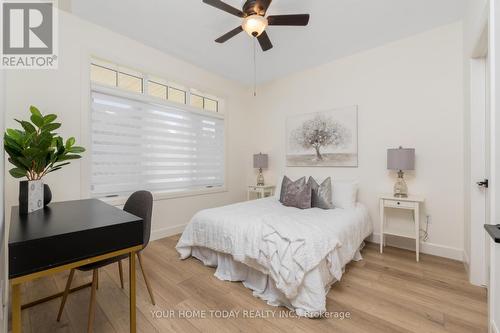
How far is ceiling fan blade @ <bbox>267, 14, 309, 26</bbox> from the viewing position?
195 centimetres

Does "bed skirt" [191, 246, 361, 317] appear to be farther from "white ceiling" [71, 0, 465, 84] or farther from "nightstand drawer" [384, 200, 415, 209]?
"white ceiling" [71, 0, 465, 84]

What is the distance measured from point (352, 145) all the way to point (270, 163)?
1.57 metres

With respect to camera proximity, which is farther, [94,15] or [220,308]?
[94,15]

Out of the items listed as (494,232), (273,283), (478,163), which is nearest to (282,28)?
(478,163)

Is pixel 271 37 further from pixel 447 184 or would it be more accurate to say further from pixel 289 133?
pixel 447 184

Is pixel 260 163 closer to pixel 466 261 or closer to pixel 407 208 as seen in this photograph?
pixel 407 208

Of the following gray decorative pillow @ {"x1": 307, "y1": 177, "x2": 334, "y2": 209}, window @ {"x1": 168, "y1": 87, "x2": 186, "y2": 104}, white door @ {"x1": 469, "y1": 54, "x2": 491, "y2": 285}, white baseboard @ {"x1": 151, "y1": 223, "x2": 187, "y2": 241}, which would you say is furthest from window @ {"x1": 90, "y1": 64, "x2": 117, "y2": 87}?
white door @ {"x1": 469, "y1": 54, "x2": 491, "y2": 285}

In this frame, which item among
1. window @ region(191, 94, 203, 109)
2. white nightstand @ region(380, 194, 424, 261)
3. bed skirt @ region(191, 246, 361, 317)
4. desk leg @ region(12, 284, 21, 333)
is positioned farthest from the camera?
window @ region(191, 94, 203, 109)

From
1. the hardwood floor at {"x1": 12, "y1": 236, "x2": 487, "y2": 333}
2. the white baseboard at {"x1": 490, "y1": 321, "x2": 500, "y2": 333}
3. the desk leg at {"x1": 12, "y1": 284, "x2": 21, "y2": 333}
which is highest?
the desk leg at {"x1": 12, "y1": 284, "x2": 21, "y2": 333}

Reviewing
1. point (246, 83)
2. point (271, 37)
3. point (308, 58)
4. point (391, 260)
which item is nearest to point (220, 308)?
point (391, 260)

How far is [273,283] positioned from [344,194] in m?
1.62

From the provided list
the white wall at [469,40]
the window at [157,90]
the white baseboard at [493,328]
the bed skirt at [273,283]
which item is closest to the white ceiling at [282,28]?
the white wall at [469,40]

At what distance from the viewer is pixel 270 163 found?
4.31 metres

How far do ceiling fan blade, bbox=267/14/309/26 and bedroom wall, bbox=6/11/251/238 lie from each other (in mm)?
1918
